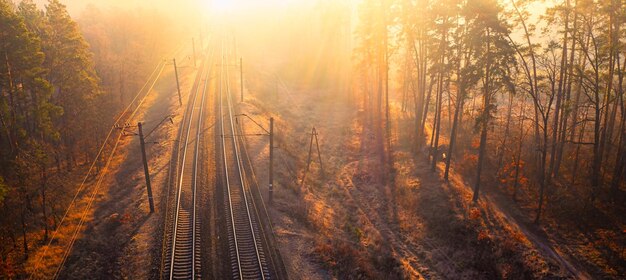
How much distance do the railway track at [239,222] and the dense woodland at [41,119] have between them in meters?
10.3

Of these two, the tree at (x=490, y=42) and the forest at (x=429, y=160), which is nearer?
the forest at (x=429, y=160)

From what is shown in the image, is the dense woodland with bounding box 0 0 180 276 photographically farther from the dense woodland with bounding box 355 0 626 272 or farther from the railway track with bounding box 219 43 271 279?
the dense woodland with bounding box 355 0 626 272

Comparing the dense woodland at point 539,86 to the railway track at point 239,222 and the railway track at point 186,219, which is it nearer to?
the railway track at point 239,222

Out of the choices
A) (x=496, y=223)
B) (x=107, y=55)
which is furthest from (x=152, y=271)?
(x=107, y=55)

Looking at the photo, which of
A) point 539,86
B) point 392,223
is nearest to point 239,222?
point 392,223

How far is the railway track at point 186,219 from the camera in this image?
1830cm

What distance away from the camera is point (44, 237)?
21.4 meters

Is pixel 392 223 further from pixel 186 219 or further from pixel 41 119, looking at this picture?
pixel 41 119

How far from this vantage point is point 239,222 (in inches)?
883

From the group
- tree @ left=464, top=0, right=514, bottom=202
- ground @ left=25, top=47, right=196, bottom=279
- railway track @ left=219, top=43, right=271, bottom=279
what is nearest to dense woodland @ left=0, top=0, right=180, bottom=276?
ground @ left=25, top=47, right=196, bottom=279

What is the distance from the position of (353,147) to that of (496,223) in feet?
57.7

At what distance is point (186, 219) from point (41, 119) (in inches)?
525

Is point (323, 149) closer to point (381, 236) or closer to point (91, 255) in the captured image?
point (381, 236)

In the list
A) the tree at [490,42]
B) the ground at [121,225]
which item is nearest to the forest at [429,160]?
the tree at [490,42]
